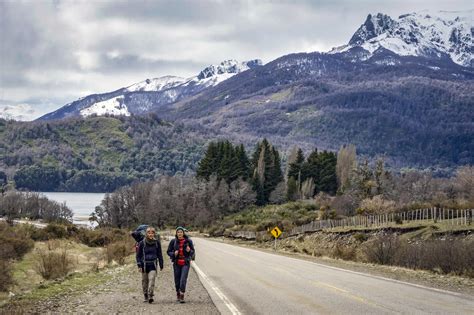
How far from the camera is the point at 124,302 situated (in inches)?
669

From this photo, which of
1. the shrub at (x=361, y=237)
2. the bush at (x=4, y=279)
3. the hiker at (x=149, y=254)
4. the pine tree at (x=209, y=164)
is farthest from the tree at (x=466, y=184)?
the hiker at (x=149, y=254)

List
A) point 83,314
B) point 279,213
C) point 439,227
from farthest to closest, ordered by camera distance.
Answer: point 279,213
point 439,227
point 83,314

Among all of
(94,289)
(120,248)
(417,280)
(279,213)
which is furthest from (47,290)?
(279,213)

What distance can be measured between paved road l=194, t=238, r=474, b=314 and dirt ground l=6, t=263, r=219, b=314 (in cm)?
54

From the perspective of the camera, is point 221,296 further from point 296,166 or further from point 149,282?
point 296,166

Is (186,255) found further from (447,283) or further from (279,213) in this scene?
(279,213)

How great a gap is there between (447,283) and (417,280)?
1.16 m

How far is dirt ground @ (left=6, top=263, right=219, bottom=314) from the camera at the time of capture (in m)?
15.2

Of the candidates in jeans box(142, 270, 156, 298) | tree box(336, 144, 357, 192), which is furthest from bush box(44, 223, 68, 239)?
tree box(336, 144, 357, 192)

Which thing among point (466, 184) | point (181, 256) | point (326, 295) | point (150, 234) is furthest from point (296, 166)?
point (150, 234)

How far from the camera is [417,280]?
68.9ft

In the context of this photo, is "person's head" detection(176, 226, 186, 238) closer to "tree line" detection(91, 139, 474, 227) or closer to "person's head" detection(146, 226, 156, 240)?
"person's head" detection(146, 226, 156, 240)

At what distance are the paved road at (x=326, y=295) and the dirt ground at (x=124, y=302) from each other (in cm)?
54

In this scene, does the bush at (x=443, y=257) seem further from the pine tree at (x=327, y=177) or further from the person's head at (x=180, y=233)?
the pine tree at (x=327, y=177)
